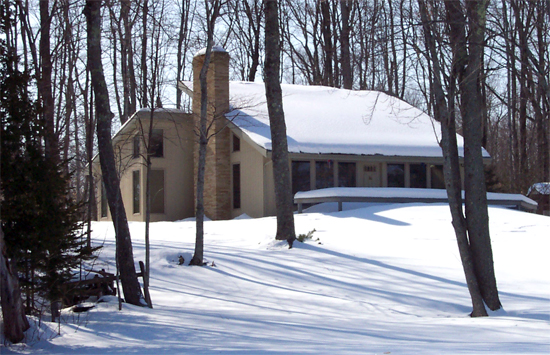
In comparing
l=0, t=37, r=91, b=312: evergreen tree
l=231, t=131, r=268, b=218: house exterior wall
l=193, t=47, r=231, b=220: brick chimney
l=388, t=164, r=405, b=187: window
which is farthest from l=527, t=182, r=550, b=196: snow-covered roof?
l=0, t=37, r=91, b=312: evergreen tree

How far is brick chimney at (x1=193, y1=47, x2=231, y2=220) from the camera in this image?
2103cm

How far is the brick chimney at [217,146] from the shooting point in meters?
21.0

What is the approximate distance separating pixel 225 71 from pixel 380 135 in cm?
675

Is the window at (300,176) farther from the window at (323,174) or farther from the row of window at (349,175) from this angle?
the window at (323,174)

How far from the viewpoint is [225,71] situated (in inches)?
838

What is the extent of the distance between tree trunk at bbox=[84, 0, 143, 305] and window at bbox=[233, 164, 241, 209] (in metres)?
13.3

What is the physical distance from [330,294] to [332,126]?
1307cm

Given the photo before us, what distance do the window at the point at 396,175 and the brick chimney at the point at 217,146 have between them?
6.55 m

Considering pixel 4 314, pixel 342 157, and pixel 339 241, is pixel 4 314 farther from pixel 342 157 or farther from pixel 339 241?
pixel 342 157

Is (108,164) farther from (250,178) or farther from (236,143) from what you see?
(236,143)

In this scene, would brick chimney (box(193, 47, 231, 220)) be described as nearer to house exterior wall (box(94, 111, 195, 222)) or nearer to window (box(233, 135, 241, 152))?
window (box(233, 135, 241, 152))

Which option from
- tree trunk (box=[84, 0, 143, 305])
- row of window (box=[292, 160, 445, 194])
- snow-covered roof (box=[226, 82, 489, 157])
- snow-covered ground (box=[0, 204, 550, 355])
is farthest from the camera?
row of window (box=[292, 160, 445, 194])

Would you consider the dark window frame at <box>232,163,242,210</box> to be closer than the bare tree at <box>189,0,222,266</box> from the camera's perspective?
No

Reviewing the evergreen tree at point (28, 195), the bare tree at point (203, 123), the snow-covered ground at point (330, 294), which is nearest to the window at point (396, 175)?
the snow-covered ground at point (330, 294)
